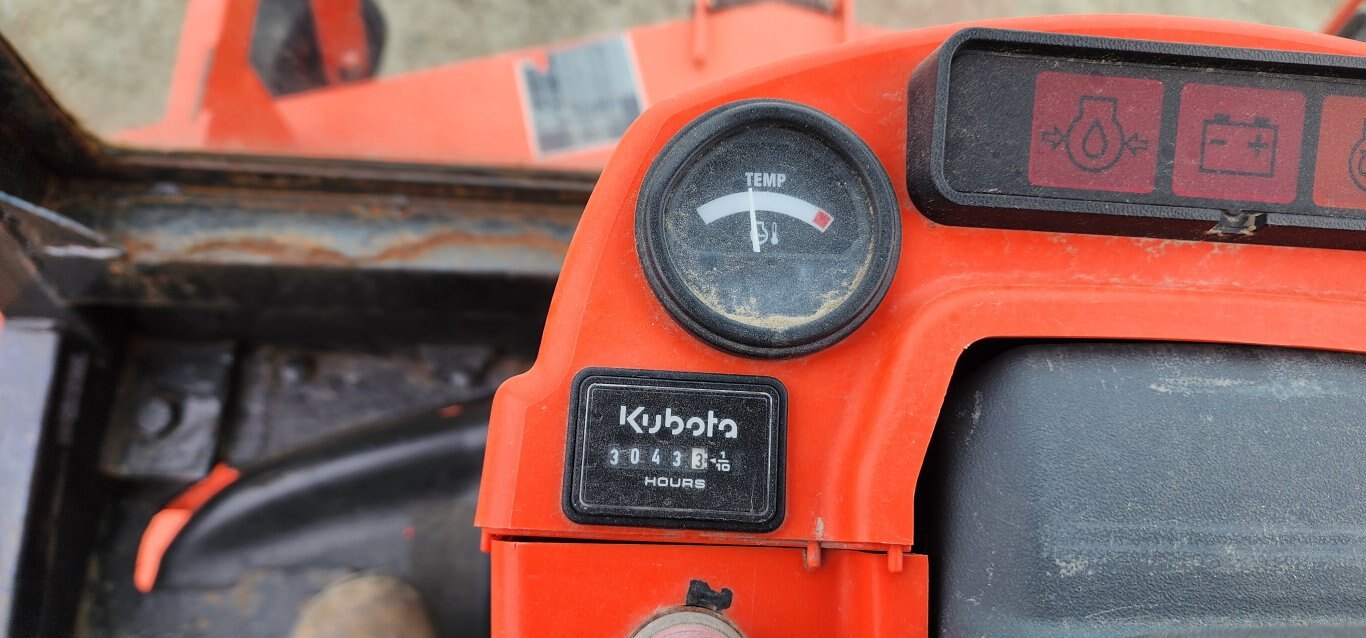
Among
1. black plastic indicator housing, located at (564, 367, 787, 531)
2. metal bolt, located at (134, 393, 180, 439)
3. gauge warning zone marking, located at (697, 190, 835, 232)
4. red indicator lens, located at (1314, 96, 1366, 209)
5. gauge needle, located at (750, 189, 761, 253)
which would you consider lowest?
metal bolt, located at (134, 393, 180, 439)

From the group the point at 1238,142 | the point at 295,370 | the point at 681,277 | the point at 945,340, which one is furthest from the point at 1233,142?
the point at 295,370

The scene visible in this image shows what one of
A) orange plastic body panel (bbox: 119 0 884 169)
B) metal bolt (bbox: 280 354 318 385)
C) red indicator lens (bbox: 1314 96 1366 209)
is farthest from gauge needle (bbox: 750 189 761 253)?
metal bolt (bbox: 280 354 318 385)

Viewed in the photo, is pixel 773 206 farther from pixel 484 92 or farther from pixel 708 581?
pixel 484 92

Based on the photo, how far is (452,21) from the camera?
2031mm

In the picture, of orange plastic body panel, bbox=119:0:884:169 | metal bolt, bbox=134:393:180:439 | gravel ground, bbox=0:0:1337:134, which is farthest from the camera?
gravel ground, bbox=0:0:1337:134

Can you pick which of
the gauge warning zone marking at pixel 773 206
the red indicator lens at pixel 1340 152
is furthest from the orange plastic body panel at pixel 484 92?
the red indicator lens at pixel 1340 152

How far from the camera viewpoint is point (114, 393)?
3.74ft

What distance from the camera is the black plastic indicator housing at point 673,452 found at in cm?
60

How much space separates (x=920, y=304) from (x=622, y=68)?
87 centimetres

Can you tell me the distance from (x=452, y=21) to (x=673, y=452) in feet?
5.67

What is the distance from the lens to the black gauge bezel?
62 cm

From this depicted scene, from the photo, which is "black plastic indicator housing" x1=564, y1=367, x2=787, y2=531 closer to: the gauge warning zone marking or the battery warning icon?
the gauge warning zone marking

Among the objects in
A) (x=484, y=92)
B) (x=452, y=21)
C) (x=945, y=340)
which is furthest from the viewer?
(x=452, y=21)

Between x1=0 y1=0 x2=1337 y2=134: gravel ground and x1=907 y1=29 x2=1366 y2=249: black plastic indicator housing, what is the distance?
150cm
